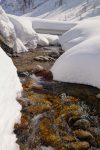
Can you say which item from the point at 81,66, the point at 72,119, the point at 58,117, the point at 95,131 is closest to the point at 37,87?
the point at 81,66

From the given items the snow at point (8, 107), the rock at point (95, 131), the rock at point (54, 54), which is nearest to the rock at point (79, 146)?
the rock at point (95, 131)

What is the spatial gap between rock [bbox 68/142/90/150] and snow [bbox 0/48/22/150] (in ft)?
3.71

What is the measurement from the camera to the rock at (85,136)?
24.1 feet

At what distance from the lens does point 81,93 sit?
10406 mm

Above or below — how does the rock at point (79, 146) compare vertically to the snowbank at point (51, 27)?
above

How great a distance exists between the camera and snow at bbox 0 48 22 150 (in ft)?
21.7

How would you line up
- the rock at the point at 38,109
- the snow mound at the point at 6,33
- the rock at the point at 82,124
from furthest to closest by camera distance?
the snow mound at the point at 6,33, the rock at the point at 38,109, the rock at the point at 82,124

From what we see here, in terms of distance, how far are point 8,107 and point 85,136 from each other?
72.0 inches

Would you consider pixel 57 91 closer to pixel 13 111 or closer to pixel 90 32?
pixel 13 111

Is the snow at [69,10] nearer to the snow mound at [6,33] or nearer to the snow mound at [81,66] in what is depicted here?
the snow mound at [6,33]

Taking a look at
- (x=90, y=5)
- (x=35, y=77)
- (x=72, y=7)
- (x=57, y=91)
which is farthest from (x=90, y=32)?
(x=72, y=7)

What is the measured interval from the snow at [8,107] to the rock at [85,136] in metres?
1.39

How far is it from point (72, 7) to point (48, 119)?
5918 cm

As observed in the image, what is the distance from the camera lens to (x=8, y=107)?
782 cm
